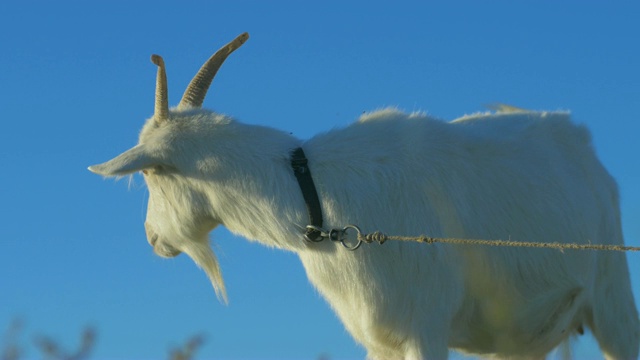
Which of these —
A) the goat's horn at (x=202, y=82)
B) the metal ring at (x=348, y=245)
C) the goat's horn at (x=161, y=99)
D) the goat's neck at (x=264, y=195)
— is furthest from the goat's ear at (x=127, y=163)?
the metal ring at (x=348, y=245)

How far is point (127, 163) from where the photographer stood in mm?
6680

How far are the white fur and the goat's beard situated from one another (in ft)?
0.05

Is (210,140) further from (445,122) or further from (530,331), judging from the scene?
(530,331)

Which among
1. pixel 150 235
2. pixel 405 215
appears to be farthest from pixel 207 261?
pixel 405 215

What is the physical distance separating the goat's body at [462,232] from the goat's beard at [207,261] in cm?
44

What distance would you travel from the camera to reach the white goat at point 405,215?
22.0ft

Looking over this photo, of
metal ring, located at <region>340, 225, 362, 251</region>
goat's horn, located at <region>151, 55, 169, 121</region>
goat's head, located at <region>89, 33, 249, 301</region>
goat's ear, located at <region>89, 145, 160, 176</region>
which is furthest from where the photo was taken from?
goat's horn, located at <region>151, 55, 169, 121</region>

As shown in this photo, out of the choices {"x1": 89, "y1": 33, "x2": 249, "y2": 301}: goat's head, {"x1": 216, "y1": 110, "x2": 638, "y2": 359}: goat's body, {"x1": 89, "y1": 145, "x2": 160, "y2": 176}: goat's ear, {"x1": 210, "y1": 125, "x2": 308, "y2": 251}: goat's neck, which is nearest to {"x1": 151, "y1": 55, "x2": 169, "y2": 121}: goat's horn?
{"x1": 89, "y1": 33, "x2": 249, "y2": 301}: goat's head

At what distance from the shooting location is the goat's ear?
666 cm

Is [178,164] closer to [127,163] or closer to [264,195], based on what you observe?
[127,163]

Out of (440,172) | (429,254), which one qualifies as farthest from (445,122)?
(429,254)

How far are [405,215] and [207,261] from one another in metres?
1.51

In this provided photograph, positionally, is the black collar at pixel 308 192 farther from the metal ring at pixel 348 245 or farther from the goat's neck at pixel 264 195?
the metal ring at pixel 348 245

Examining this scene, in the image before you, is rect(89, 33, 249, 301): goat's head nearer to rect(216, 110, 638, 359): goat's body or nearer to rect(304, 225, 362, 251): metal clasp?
rect(216, 110, 638, 359): goat's body
